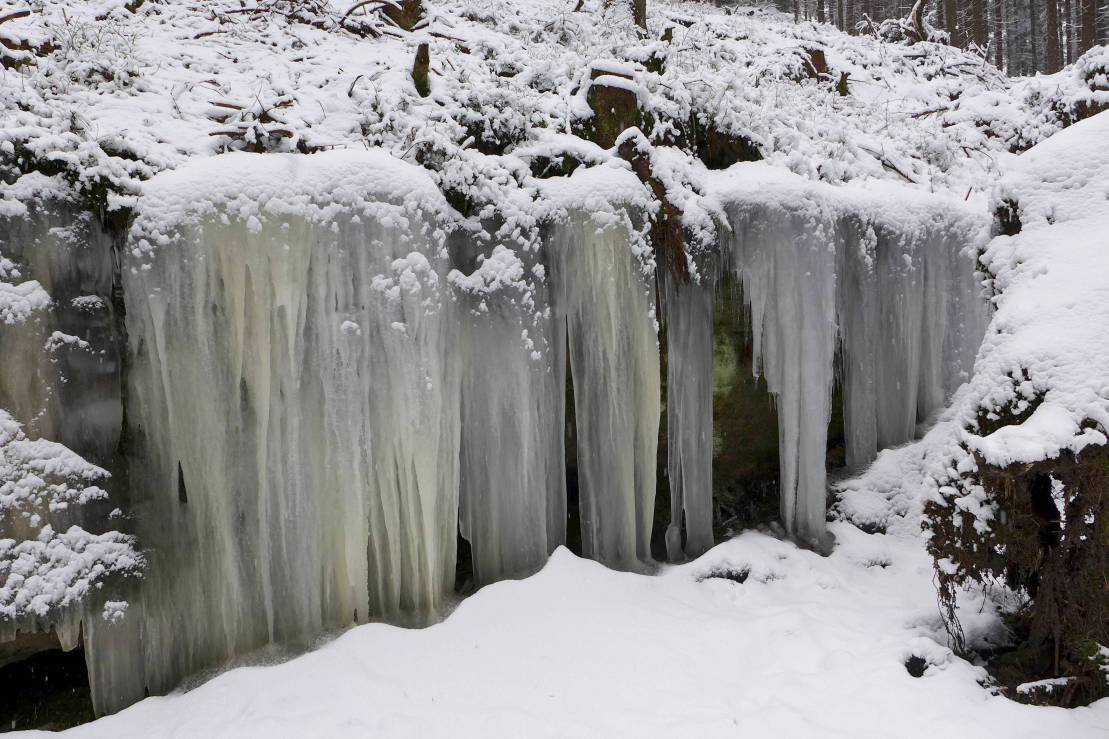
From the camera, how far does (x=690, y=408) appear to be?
5.08 meters

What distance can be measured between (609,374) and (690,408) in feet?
2.22

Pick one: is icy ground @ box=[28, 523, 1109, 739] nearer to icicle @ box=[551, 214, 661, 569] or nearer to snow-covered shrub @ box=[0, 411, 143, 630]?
icicle @ box=[551, 214, 661, 569]

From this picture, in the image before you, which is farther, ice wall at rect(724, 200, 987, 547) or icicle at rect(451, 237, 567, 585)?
ice wall at rect(724, 200, 987, 547)

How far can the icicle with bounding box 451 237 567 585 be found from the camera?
4535 millimetres

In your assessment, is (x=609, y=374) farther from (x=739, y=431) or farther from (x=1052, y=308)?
(x=1052, y=308)

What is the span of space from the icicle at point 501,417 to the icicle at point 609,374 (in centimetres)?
32

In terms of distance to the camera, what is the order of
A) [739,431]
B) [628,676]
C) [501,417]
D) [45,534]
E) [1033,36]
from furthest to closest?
[1033,36], [739,431], [501,417], [628,676], [45,534]

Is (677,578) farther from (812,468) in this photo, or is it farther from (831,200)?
(831,200)

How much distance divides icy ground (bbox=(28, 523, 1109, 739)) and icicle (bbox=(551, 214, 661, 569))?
38cm

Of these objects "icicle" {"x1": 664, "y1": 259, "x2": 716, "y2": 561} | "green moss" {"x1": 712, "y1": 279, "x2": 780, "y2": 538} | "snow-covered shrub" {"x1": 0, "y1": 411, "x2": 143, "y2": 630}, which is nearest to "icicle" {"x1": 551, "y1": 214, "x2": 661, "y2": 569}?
"icicle" {"x1": 664, "y1": 259, "x2": 716, "y2": 561}

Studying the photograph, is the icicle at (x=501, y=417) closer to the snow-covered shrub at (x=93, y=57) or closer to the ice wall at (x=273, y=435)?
the ice wall at (x=273, y=435)

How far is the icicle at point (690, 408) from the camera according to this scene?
5055 mm

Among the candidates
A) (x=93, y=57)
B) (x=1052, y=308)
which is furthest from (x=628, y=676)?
(x=93, y=57)

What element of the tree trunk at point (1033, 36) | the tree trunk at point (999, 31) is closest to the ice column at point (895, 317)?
the tree trunk at point (999, 31)
